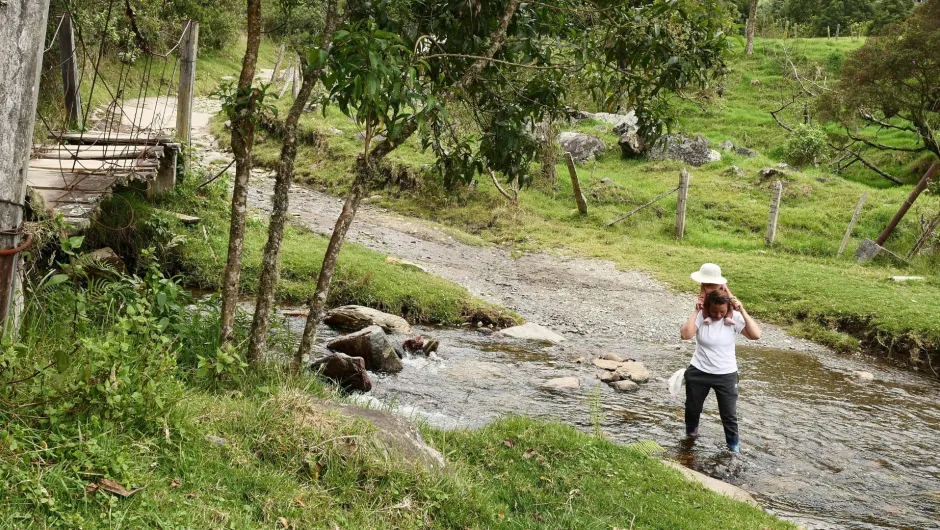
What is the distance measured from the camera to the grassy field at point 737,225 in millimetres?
13633

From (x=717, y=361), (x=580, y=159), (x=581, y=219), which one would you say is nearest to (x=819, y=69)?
(x=580, y=159)

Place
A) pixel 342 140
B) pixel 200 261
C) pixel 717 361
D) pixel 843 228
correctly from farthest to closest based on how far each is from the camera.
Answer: pixel 342 140
pixel 843 228
pixel 200 261
pixel 717 361

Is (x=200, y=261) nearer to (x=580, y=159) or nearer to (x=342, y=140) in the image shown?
(x=342, y=140)

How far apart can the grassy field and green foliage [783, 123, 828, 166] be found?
1.96 feet

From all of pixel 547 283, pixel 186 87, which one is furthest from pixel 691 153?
pixel 186 87

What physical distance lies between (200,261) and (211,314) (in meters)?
5.09

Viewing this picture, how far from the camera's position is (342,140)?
2358cm

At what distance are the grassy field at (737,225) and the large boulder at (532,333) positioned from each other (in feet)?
14.2

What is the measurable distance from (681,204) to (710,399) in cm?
977

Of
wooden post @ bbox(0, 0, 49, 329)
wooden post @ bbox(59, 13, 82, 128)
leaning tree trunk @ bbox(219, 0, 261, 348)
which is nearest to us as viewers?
wooden post @ bbox(0, 0, 49, 329)

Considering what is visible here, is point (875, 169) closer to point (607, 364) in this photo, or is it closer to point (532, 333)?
point (532, 333)

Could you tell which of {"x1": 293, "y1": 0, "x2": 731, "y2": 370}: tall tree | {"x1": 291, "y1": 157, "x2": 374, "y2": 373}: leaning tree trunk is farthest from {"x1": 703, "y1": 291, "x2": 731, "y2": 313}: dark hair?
{"x1": 291, "y1": 157, "x2": 374, "y2": 373}: leaning tree trunk

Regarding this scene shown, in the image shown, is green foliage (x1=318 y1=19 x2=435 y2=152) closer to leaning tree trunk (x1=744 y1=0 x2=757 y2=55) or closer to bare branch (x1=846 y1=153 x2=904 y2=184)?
bare branch (x1=846 y1=153 x2=904 y2=184)

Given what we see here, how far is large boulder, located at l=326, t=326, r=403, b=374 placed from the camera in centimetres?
909
